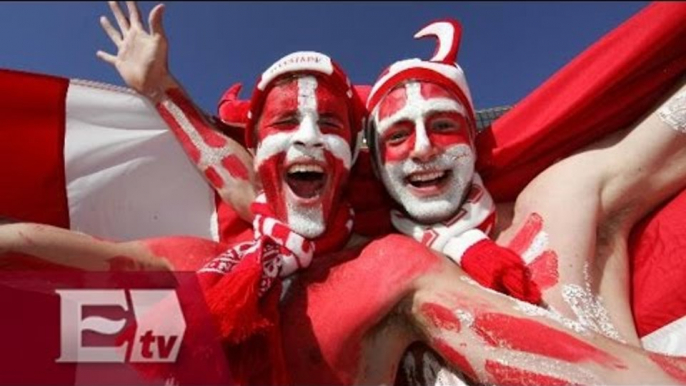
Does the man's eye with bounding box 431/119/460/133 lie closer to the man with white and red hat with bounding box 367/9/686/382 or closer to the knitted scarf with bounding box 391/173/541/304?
the man with white and red hat with bounding box 367/9/686/382

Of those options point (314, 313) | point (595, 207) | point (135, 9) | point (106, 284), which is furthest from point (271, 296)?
point (135, 9)

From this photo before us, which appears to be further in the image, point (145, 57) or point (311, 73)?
point (145, 57)

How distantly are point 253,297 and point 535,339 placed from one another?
0.54 meters

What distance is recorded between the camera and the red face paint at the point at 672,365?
55.0 inches

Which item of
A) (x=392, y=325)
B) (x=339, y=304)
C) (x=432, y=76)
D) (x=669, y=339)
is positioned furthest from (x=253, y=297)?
(x=669, y=339)

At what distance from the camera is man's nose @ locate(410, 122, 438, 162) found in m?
1.77

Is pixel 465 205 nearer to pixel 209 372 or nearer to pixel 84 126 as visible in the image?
pixel 209 372

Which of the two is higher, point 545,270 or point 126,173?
point 126,173

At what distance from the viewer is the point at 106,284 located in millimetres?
1637

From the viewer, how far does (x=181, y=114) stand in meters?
2.00

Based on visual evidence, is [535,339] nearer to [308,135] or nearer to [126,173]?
[308,135]

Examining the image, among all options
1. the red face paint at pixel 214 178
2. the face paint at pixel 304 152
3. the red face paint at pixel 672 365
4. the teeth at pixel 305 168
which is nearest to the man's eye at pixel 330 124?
the face paint at pixel 304 152

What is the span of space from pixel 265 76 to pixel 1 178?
2.19ft

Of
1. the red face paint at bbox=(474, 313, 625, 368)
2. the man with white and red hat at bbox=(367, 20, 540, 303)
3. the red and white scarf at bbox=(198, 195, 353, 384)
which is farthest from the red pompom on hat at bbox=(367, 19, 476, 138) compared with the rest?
the red face paint at bbox=(474, 313, 625, 368)
